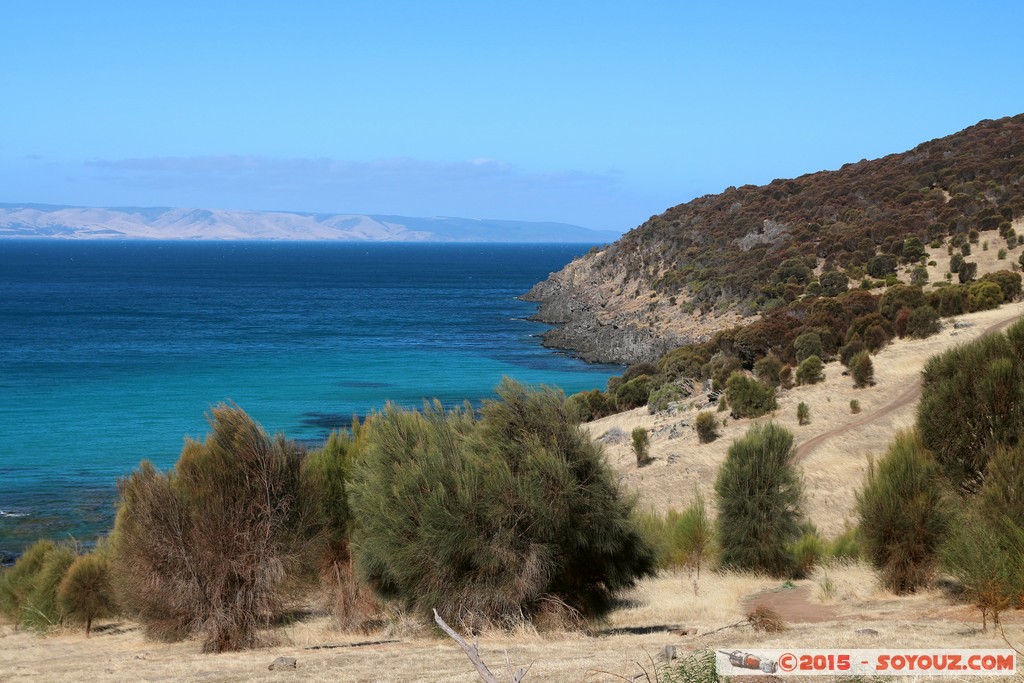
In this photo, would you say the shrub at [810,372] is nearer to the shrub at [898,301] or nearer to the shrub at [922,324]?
the shrub at [922,324]

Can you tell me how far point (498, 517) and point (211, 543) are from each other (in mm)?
4593

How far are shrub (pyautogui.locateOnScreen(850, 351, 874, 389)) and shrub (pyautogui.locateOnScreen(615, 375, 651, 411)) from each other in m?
12.7

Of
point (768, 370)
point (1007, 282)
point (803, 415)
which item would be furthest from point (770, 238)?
point (803, 415)

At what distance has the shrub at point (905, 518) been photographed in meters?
15.4

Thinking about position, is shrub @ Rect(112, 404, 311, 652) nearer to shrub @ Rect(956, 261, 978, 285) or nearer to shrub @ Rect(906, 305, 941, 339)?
shrub @ Rect(906, 305, 941, 339)

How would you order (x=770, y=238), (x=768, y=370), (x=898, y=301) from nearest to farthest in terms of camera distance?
(x=768, y=370) → (x=898, y=301) → (x=770, y=238)

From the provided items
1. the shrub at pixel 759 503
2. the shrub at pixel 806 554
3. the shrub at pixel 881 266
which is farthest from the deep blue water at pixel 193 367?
the shrub at pixel 806 554

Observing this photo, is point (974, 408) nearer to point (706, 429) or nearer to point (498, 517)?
point (498, 517)

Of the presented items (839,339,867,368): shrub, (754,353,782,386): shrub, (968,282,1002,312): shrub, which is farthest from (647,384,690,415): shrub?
(968,282,1002,312): shrub

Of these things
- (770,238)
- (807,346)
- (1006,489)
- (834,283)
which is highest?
(770,238)

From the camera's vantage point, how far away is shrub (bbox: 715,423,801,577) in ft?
62.1

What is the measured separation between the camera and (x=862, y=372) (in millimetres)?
32219

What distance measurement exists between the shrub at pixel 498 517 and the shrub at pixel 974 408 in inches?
203

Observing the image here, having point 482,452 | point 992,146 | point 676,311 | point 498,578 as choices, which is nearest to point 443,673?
point 498,578
